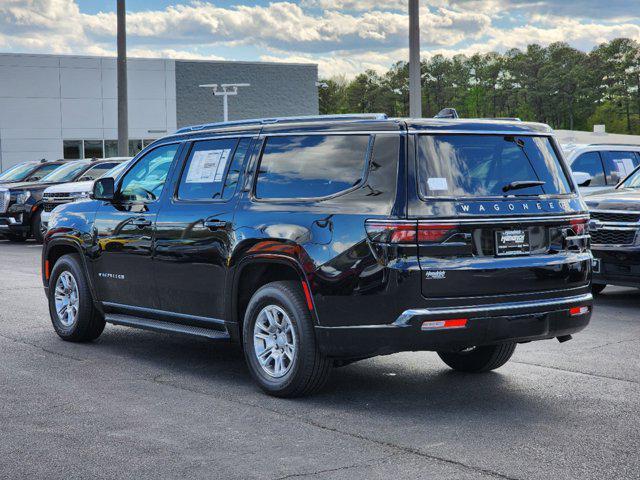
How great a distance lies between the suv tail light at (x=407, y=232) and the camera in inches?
248

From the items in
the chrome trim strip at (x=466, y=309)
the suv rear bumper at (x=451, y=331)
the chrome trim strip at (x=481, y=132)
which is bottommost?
the suv rear bumper at (x=451, y=331)

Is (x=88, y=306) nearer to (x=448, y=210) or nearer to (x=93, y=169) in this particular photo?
(x=448, y=210)

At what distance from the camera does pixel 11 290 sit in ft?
44.6

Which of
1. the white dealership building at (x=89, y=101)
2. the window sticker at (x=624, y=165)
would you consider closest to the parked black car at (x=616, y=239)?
the window sticker at (x=624, y=165)

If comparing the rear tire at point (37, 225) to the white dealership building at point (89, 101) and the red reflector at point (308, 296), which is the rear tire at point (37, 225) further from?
the white dealership building at point (89, 101)

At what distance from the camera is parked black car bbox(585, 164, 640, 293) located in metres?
11.5

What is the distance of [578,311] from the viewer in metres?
6.91

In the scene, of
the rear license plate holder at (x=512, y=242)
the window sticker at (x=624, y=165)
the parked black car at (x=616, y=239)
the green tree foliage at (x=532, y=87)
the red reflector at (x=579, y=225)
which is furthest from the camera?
the green tree foliage at (x=532, y=87)

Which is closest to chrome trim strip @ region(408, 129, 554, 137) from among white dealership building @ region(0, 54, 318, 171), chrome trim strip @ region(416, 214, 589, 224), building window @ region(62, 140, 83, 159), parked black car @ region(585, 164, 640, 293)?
chrome trim strip @ region(416, 214, 589, 224)

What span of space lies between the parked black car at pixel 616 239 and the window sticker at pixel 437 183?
18.4 feet

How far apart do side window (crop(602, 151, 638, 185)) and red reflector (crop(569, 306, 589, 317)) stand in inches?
363

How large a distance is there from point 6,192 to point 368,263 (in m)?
18.7

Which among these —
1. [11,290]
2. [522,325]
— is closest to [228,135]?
[522,325]

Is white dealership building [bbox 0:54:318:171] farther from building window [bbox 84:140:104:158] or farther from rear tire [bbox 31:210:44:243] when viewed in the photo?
rear tire [bbox 31:210:44:243]
